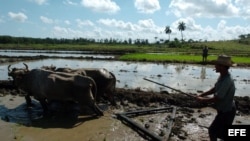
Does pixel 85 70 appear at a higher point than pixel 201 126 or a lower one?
higher

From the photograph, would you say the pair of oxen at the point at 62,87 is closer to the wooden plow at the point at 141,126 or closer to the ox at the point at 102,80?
the ox at the point at 102,80

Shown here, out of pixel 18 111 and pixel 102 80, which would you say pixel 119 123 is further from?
pixel 18 111

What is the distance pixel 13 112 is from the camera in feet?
39.8

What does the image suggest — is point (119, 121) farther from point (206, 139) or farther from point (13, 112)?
point (13, 112)

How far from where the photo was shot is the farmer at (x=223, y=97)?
6.75 metres

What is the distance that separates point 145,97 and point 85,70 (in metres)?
2.94

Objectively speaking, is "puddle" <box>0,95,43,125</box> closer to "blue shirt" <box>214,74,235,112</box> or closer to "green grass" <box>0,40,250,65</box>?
"blue shirt" <box>214,74,235,112</box>

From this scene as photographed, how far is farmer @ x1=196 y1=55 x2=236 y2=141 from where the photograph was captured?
6750 millimetres

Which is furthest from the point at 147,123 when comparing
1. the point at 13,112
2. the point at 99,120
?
the point at 13,112

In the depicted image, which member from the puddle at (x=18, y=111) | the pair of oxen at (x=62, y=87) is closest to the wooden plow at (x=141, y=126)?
the pair of oxen at (x=62, y=87)

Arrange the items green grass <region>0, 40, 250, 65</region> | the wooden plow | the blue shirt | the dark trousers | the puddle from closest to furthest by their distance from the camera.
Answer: the blue shirt
the dark trousers
the wooden plow
the puddle
green grass <region>0, 40, 250, 65</region>

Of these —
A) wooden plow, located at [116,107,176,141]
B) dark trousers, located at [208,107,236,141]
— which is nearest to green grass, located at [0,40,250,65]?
wooden plow, located at [116,107,176,141]

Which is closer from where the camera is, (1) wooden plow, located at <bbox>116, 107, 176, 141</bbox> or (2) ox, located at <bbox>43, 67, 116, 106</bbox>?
(1) wooden plow, located at <bbox>116, 107, 176, 141</bbox>

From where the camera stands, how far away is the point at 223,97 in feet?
22.1
